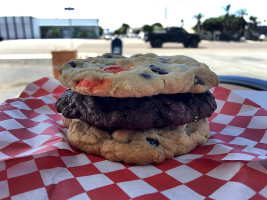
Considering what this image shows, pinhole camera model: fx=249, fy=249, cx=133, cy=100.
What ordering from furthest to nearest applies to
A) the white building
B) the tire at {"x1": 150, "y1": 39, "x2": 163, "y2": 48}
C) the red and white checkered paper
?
1. the tire at {"x1": 150, "y1": 39, "x2": 163, "y2": 48}
2. the white building
3. the red and white checkered paper

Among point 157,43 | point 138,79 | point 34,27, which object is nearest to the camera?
point 138,79

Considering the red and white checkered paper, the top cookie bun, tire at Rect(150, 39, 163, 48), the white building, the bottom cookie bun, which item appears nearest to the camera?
the red and white checkered paper

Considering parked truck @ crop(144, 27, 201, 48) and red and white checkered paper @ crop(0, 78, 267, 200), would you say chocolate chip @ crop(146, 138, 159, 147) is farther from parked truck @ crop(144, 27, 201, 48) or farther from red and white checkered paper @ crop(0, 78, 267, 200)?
parked truck @ crop(144, 27, 201, 48)

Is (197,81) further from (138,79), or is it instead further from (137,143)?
(137,143)

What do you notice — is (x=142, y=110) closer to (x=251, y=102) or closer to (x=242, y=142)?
(x=242, y=142)

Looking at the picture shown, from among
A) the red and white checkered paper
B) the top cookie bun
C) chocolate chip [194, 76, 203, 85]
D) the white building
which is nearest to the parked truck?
the white building

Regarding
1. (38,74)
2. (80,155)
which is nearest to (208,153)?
(80,155)

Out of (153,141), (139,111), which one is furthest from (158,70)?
(153,141)
